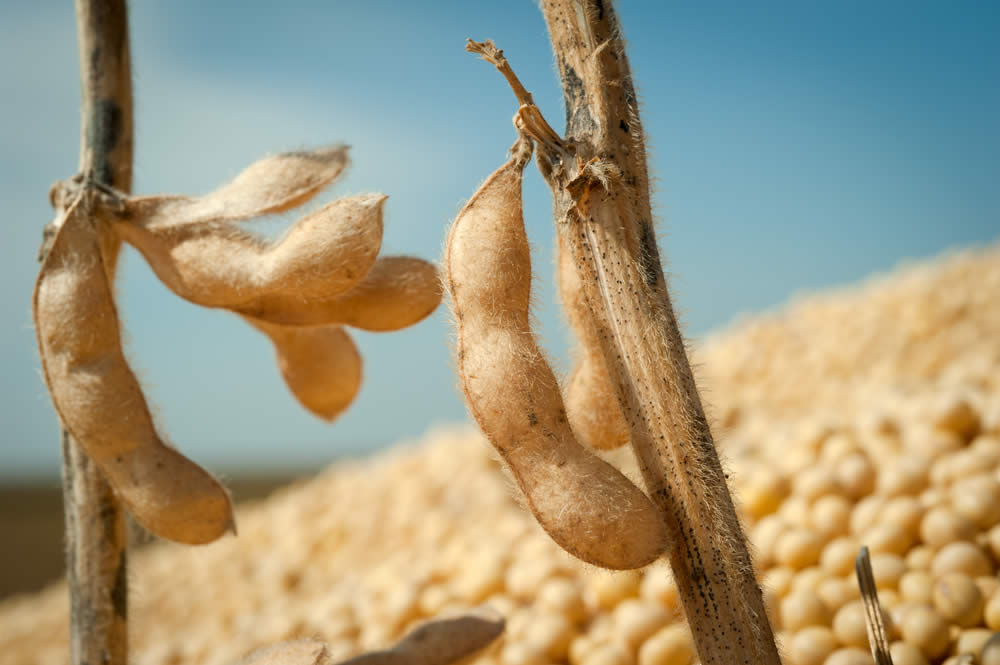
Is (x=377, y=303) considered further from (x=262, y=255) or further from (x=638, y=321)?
(x=638, y=321)

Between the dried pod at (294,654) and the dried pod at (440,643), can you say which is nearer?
the dried pod at (294,654)

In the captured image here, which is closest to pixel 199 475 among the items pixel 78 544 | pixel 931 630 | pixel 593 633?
pixel 78 544

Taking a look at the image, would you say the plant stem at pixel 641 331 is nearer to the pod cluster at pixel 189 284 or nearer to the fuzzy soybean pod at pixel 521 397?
the fuzzy soybean pod at pixel 521 397

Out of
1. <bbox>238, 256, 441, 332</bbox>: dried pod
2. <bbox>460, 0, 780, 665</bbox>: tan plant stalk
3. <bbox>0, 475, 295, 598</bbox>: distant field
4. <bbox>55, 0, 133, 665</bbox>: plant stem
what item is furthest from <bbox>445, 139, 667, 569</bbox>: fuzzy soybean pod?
<bbox>0, 475, 295, 598</bbox>: distant field

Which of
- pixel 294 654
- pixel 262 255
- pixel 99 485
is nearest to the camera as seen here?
A: pixel 294 654

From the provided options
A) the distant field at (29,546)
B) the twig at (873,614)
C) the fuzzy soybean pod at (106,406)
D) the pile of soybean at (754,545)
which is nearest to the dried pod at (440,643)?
the pile of soybean at (754,545)

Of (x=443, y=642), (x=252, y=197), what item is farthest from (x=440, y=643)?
(x=252, y=197)
